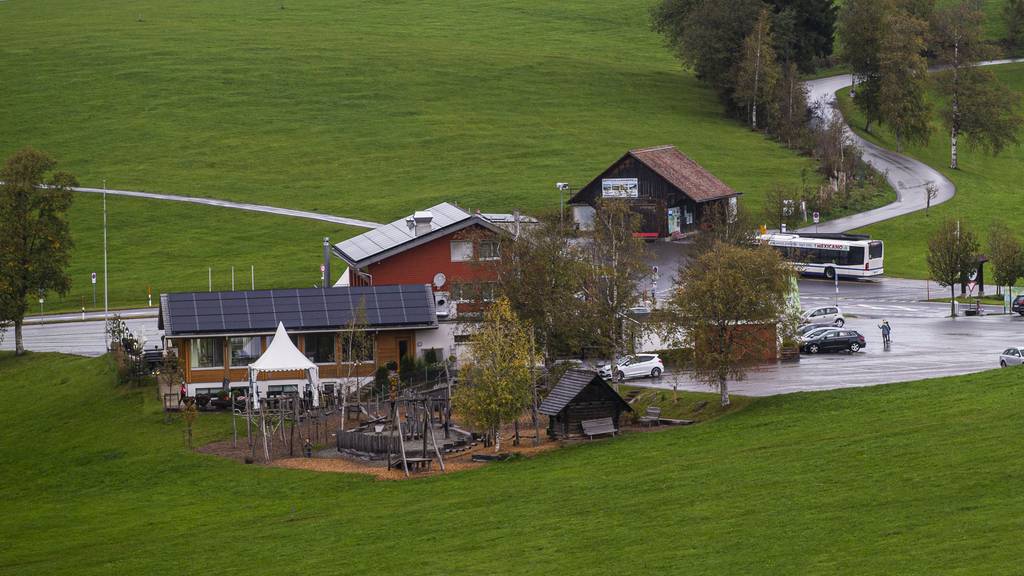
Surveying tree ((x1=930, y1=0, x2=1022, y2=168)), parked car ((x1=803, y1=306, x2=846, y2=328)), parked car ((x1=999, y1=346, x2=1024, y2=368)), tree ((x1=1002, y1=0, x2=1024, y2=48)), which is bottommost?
parked car ((x1=999, y1=346, x2=1024, y2=368))

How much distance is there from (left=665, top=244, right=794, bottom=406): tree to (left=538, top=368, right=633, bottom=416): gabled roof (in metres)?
3.63

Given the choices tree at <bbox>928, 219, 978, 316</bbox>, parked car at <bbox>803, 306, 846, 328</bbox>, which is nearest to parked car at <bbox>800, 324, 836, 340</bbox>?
parked car at <bbox>803, 306, 846, 328</bbox>

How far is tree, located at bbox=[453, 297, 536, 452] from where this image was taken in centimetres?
5278

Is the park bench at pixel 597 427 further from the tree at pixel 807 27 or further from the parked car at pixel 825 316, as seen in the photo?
the tree at pixel 807 27

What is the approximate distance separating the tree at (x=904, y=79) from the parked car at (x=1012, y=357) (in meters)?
79.4

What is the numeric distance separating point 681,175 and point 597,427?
6007 cm

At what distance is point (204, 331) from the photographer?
66062 millimetres

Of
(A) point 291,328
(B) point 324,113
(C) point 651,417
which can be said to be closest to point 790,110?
(B) point 324,113

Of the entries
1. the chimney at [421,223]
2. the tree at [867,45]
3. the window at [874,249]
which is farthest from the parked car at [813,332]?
the tree at [867,45]

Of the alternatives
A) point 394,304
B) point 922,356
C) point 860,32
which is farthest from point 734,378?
point 860,32

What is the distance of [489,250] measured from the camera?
236 ft

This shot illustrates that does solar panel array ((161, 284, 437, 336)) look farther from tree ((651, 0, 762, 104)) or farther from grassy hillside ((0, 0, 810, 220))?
tree ((651, 0, 762, 104))

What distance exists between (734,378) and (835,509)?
2125 centimetres

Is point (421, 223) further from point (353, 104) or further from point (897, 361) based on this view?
point (353, 104)
